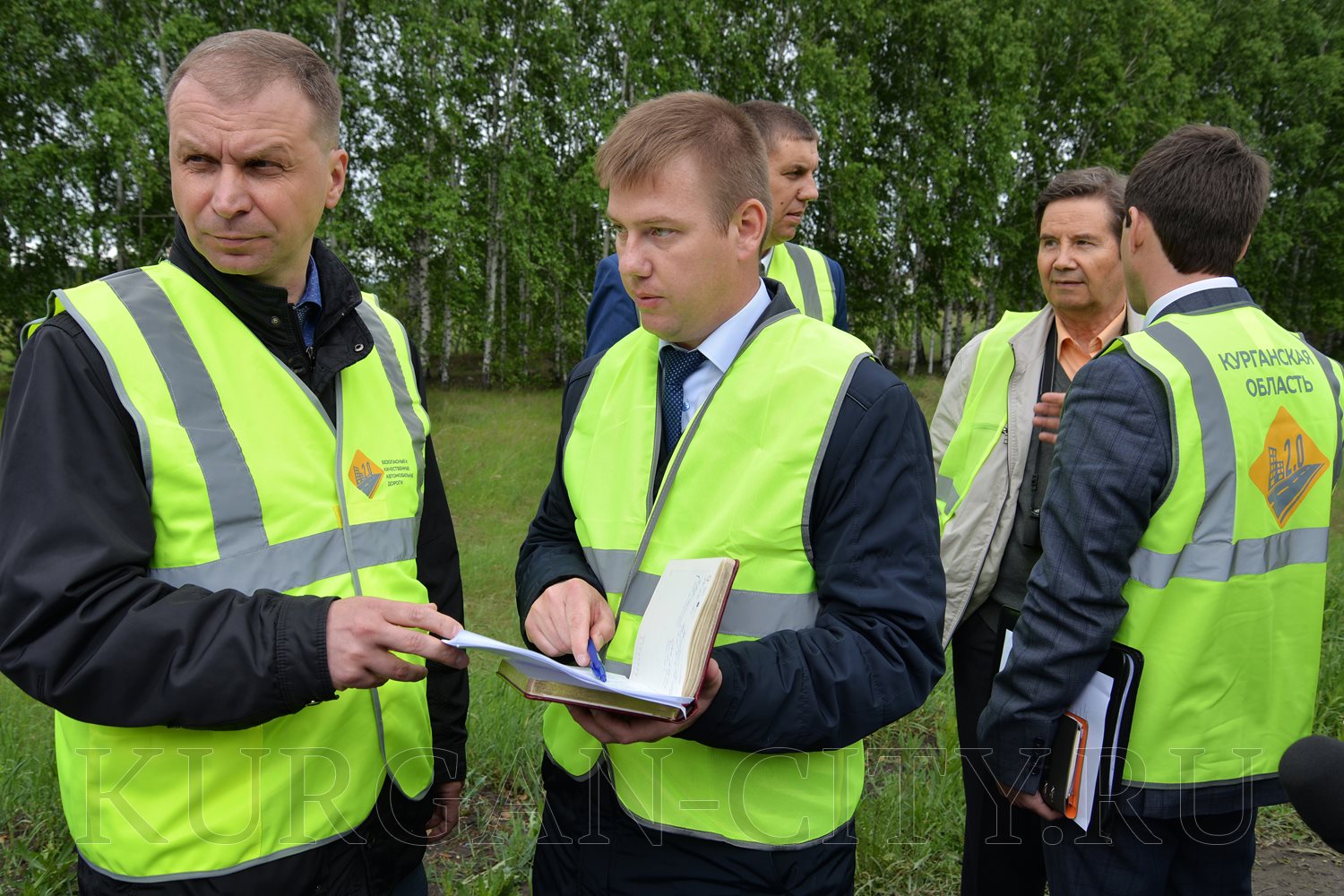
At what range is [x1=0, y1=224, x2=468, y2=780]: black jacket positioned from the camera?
1639 mm

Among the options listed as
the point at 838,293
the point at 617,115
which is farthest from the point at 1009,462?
the point at 617,115

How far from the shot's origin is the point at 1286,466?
7.50 feet

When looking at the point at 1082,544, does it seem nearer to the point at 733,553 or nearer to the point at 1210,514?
the point at 1210,514

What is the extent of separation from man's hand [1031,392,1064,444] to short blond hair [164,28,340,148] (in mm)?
2273

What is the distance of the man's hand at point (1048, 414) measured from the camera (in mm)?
3104

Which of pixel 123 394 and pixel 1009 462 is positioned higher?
pixel 123 394

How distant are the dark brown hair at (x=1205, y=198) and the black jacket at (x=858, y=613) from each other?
1062 millimetres

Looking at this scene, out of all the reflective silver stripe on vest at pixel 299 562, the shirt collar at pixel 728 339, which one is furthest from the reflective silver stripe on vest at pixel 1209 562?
the reflective silver stripe on vest at pixel 299 562

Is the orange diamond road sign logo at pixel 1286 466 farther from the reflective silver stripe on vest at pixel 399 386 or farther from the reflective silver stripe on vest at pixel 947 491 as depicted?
the reflective silver stripe on vest at pixel 399 386

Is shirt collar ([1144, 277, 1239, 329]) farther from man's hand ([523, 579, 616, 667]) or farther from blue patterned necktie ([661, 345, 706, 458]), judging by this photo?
man's hand ([523, 579, 616, 667])

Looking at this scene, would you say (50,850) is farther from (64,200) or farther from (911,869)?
(64,200)

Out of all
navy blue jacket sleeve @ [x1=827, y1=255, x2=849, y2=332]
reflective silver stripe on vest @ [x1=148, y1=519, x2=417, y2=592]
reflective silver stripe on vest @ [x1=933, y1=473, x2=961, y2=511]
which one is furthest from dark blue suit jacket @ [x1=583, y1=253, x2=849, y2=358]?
reflective silver stripe on vest @ [x1=148, y1=519, x2=417, y2=592]

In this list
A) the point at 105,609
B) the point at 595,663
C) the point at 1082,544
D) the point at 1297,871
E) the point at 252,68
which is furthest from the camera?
the point at 1297,871

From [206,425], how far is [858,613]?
1287 millimetres
